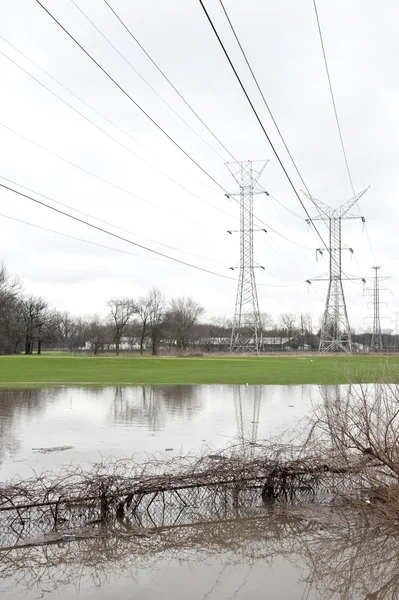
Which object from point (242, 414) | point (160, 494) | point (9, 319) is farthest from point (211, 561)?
point (9, 319)

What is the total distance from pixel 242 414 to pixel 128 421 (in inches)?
→ 172

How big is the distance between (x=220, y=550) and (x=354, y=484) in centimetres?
341

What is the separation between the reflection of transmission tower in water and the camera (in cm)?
1449

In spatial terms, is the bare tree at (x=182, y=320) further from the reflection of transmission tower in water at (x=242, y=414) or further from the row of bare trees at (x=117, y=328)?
the reflection of transmission tower in water at (x=242, y=414)

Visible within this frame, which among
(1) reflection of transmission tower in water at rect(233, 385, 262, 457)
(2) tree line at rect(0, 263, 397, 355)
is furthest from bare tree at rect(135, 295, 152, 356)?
(1) reflection of transmission tower in water at rect(233, 385, 262, 457)

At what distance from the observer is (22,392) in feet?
100

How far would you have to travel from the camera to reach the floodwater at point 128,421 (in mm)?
14648

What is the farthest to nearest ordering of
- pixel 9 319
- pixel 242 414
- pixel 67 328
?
1. pixel 67 328
2. pixel 9 319
3. pixel 242 414

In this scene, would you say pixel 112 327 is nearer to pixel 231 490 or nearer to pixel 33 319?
pixel 33 319

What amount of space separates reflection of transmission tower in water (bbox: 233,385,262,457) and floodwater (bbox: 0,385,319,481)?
1.1 inches

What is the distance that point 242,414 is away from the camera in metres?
22.2

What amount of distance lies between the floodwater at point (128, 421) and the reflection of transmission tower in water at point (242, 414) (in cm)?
3

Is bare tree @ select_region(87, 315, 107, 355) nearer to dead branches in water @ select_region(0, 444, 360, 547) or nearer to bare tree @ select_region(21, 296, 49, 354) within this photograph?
bare tree @ select_region(21, 296, 49, 354)

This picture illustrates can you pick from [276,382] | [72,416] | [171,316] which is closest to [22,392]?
[72,416]
